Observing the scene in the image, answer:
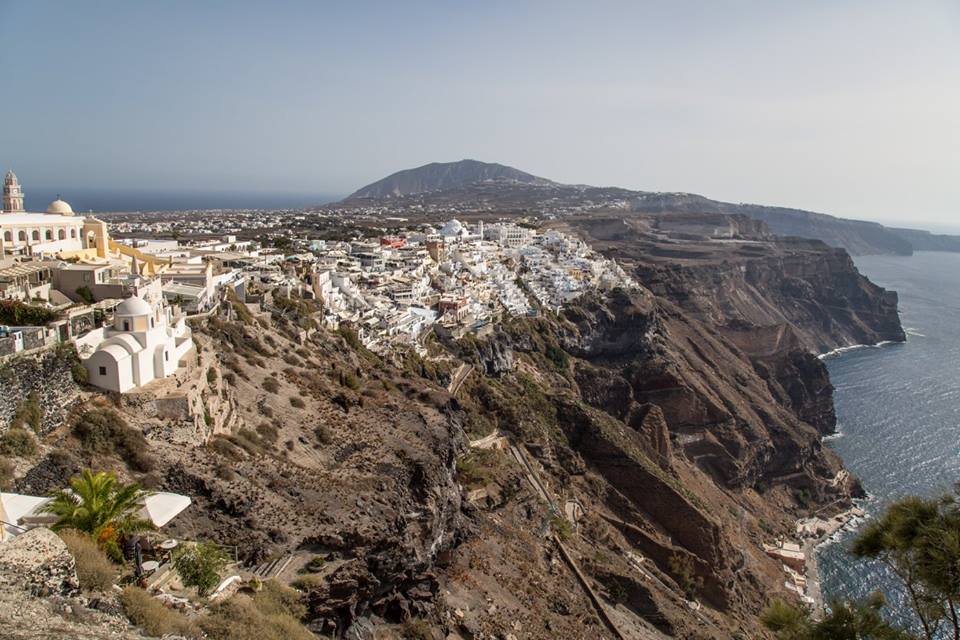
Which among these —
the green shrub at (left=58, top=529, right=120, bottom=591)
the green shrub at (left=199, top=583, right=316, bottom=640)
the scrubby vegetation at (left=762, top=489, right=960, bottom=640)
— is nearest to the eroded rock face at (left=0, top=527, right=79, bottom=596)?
the green shrub at (left=58, top=529, right=120, bottom=591)

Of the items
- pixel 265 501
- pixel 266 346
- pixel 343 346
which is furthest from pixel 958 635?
pixel 343 346

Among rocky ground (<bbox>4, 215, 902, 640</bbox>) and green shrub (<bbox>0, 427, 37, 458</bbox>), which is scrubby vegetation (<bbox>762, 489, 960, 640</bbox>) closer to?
rocky ground (<bbox>4, 215, 902, 640</bbox>)

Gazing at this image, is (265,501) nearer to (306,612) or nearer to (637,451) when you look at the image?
(306,612)

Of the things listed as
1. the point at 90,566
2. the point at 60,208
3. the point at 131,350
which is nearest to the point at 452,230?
the point at 60,208

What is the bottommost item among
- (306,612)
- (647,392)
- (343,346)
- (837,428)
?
(837,428)

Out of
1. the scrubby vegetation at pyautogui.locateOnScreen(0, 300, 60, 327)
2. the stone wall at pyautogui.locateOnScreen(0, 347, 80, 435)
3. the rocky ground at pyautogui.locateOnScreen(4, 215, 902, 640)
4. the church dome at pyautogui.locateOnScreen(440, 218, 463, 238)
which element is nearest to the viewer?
the stone wall at pyautogui.locateOnScreen(0, 347, 80, 435)

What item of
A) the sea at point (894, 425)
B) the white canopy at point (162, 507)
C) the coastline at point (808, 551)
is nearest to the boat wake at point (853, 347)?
the sea at point (894, 425)

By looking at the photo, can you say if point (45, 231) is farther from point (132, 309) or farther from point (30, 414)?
point (30, 414)
